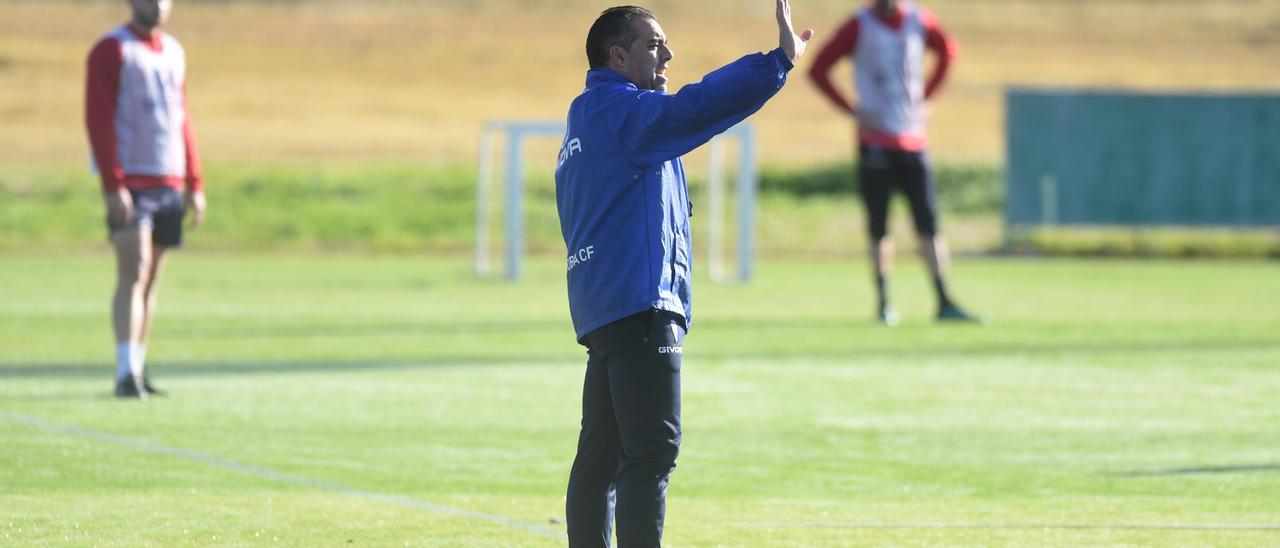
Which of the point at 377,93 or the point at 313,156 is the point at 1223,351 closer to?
the point at 313,156

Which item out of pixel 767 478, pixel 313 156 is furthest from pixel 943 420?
pixel 313 156

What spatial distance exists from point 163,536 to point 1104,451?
3763 mm

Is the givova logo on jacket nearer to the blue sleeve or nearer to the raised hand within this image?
the blue sleeve

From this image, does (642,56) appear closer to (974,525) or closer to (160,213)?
(974,525)

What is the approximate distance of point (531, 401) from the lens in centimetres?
951

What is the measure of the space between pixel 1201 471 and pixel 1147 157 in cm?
1782

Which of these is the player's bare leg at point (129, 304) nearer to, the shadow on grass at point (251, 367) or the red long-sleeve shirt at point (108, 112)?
the red long-sleeve shirt at point (108, 112)

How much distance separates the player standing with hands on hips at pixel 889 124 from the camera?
1390 cm

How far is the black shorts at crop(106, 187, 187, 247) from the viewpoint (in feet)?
31.2

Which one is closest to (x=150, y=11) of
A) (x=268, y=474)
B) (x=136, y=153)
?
(x=136, y=153)

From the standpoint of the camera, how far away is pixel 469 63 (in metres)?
56.2

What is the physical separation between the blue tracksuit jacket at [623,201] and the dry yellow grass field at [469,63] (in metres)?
31.6

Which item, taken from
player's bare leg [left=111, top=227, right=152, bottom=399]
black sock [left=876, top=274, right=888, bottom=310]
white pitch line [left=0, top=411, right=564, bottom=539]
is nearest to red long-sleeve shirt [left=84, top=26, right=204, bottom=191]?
player's bare leg [left=111, top=227, right=152, bottom=399]

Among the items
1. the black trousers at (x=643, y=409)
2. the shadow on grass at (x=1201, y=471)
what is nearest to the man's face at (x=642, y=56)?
the black trousers at (x=643, y=409)
